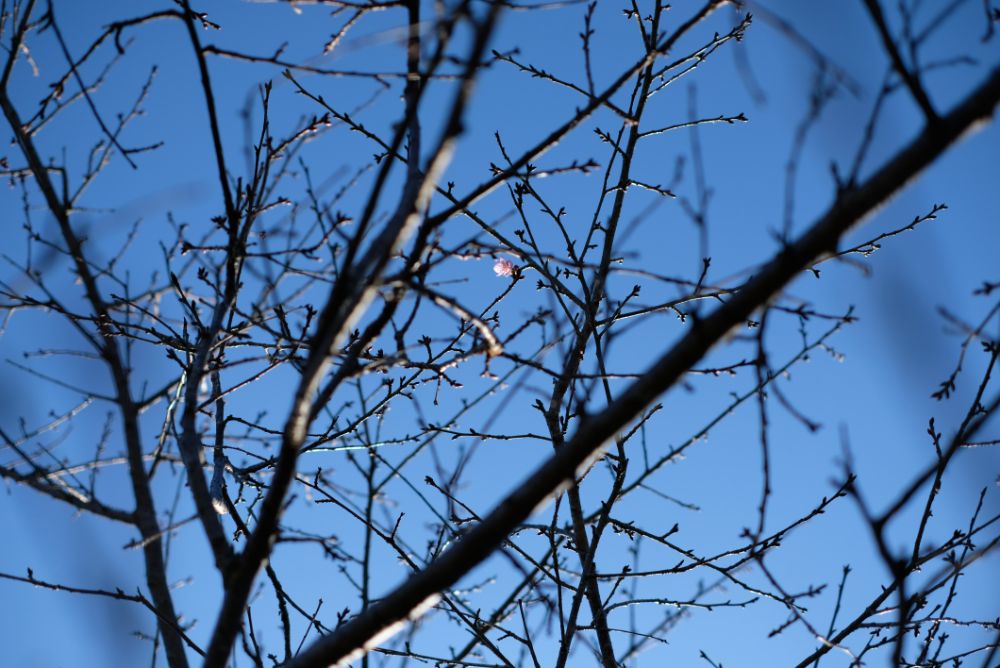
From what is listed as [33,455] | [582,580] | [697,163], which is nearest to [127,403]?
[33,455]

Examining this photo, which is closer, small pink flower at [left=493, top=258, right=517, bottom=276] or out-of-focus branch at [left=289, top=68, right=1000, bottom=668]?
out-of-focus branch at [left=289, top=68, right=1000, bottom=668]

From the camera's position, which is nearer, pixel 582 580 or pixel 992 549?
pixel 992 549

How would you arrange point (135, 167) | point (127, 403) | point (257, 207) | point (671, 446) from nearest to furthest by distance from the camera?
point (135, 167), point (257, 207), point (671, 446), point (127, 403)

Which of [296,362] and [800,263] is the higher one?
[296,362]

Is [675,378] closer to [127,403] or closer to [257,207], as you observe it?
[257,207]

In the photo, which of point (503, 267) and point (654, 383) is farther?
point (503, 267)

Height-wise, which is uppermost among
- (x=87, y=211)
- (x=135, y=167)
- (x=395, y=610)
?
(x=87, y=211)

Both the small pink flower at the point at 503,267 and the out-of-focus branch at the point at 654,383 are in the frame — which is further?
the small pink flower at the point at 503,267

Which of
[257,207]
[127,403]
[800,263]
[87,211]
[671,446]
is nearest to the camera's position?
[800,263]

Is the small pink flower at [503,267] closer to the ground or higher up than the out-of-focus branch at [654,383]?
higher up

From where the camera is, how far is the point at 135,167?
6.32ft

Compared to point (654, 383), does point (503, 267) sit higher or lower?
higher

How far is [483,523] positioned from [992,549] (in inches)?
32.0

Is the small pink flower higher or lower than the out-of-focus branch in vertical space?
higher
